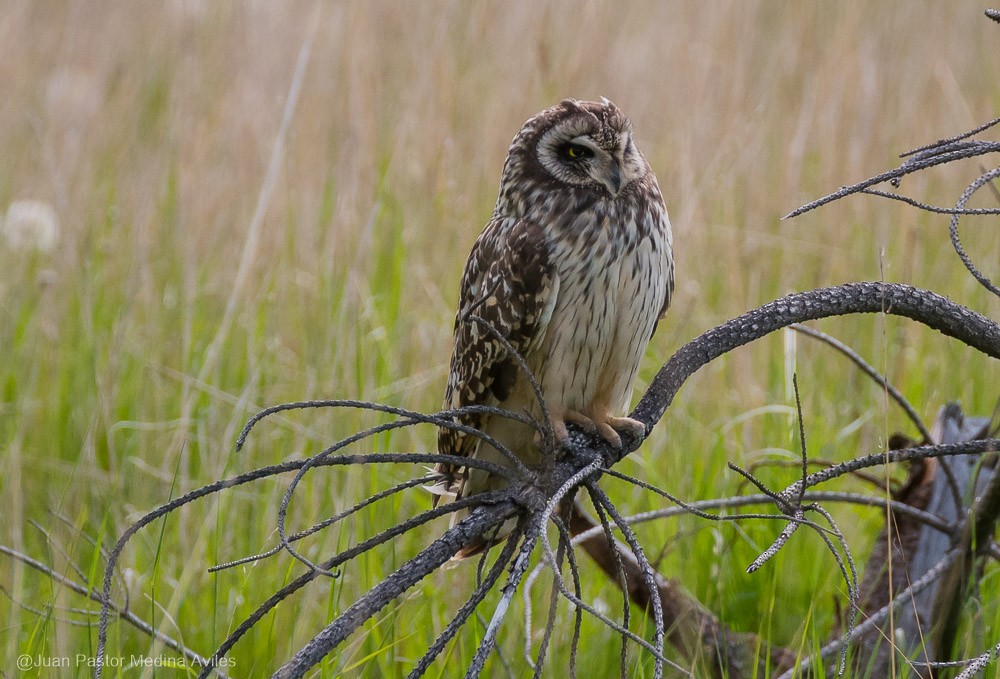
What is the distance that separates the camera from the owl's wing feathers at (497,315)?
2525mm

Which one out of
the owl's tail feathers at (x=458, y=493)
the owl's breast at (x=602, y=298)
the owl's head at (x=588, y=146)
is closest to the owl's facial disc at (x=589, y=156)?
the owl's head at (x=588, y=146)

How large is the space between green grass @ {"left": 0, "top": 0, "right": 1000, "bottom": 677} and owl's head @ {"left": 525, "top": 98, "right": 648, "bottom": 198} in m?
0.80

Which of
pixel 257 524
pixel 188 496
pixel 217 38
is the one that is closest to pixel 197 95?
pixel 217 38

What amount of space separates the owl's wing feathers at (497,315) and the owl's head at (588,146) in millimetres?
165

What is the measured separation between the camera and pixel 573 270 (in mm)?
2516

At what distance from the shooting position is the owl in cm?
251

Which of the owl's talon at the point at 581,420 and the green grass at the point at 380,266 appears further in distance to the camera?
the green grass at the point at 380,266

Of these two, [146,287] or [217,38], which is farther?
[217,38]

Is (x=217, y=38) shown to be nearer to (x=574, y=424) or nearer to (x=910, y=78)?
(x=574, y=424)

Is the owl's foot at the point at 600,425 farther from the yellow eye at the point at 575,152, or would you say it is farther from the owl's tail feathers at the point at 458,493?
the yellow eye at the point at 575,152

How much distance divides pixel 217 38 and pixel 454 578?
2923mm

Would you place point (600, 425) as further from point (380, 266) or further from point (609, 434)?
point (380, 266)

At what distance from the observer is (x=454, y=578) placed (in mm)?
2971

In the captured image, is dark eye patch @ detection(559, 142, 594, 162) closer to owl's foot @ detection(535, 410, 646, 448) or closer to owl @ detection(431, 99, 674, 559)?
owl @ detection(431, 99, 674, 559)
